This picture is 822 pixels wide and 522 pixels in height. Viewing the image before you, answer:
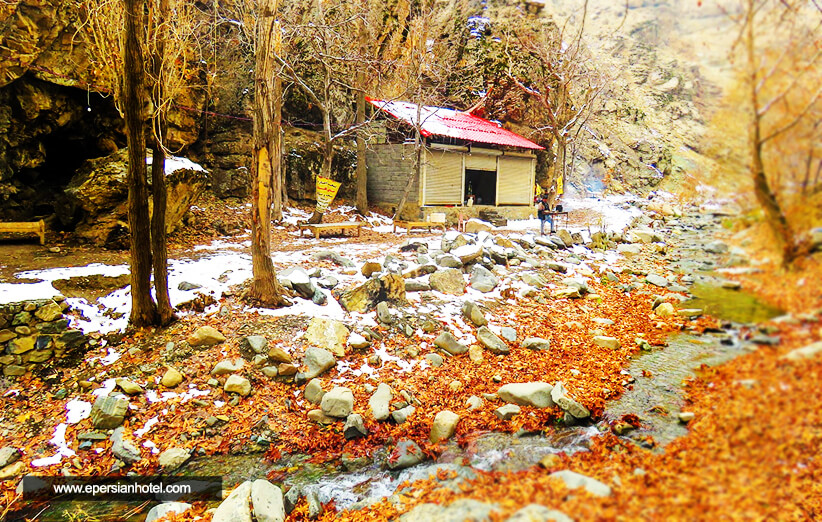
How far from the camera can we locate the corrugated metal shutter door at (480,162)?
57.2ft

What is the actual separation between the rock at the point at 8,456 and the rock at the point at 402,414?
397cm

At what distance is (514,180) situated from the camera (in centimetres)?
1936

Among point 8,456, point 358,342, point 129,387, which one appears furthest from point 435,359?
point 8,456

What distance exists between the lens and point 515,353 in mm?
5730

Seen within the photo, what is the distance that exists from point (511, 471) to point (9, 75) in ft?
39.7

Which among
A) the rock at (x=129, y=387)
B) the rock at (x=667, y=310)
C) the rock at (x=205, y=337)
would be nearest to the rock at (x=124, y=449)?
the rock at (x=129, y=387)

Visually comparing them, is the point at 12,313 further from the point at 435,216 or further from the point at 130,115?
the point at 435,216

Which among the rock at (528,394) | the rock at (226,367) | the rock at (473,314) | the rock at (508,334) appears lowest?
the rock at (226,367)

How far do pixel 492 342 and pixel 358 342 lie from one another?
2.03 metres

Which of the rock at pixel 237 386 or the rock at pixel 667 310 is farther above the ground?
the rock at pixel 667 310

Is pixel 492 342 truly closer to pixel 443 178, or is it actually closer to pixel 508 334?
pixel 508 334

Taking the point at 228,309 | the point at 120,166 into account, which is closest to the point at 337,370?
the point at 228,309

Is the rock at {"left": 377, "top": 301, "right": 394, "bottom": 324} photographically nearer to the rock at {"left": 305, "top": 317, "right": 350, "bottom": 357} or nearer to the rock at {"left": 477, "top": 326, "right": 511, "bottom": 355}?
the rock at {"left": 305, "top": 317, "right": 350, "bottom": 357}

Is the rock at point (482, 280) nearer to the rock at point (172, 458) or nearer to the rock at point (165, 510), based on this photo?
the rock at point (172, 458)
